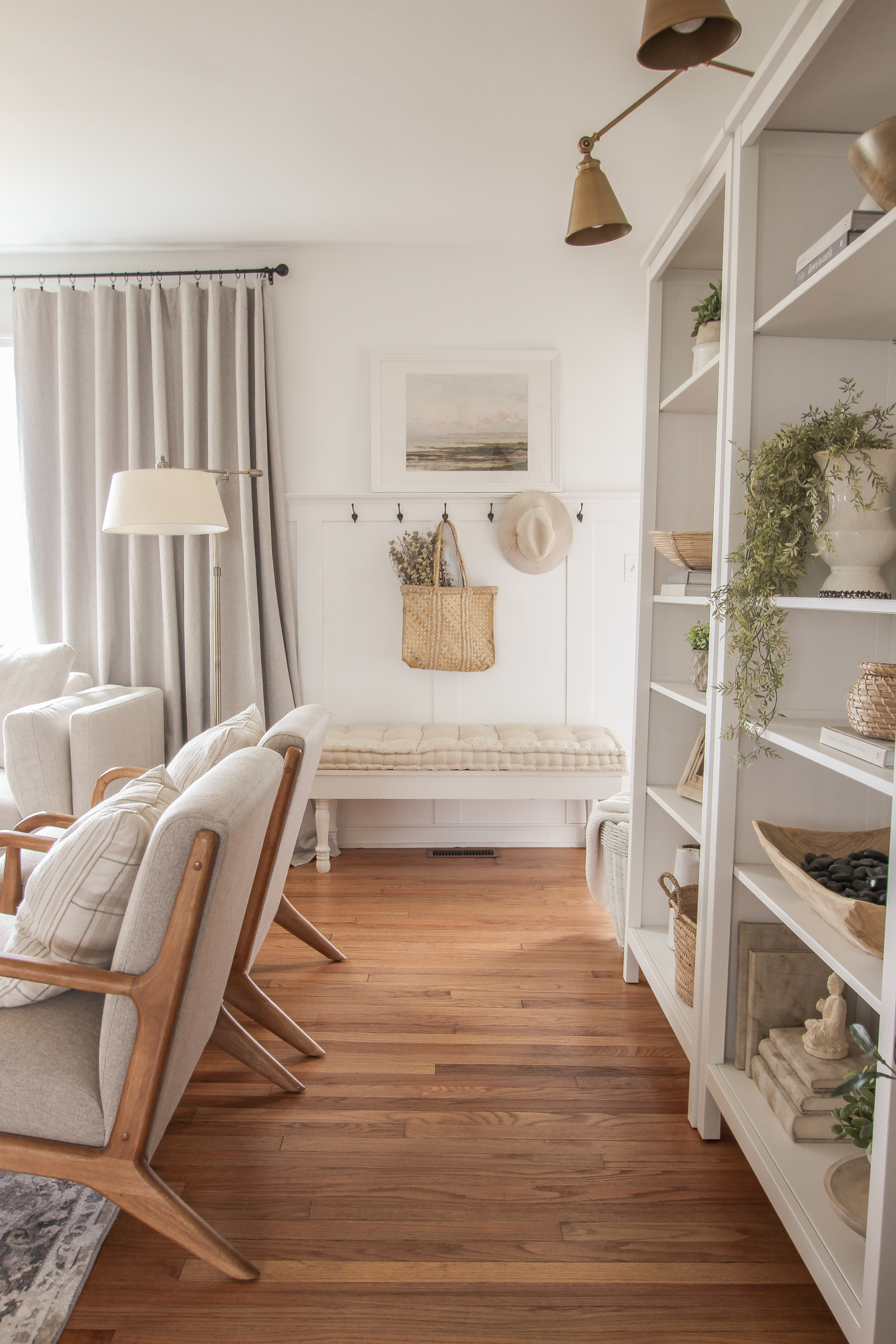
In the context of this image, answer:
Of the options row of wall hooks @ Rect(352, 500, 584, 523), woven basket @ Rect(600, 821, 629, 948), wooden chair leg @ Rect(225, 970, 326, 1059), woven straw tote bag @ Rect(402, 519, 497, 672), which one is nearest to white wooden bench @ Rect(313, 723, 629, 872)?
woven straw tote bag @ Rect(402, 519, 497, 672)

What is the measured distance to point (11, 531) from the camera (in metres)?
3.92

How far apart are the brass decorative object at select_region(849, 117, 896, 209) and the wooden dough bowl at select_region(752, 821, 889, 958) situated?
1032mm

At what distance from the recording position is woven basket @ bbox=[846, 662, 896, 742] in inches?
47.1

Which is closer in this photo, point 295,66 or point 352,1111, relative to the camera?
point 352,1111

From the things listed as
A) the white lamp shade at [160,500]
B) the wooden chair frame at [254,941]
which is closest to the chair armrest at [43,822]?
the wooden chair frame at [254,941]

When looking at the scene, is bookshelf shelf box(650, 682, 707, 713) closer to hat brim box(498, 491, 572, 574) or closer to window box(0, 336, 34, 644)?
hat brim box(498, 491, 572, 574)

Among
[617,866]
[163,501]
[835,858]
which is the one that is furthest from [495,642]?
[835,858]

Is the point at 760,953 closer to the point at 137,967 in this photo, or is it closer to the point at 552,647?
the point at 137,967

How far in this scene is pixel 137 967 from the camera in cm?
128

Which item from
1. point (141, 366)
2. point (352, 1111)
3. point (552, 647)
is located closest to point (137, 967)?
point (352, 1111)

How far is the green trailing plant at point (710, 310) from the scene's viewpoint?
194cm

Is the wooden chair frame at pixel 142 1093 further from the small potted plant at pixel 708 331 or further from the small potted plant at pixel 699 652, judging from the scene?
the small potted plant at pixel 708 331

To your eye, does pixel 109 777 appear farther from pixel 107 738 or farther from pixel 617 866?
pixel 617 866

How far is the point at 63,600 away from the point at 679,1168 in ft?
10.8
